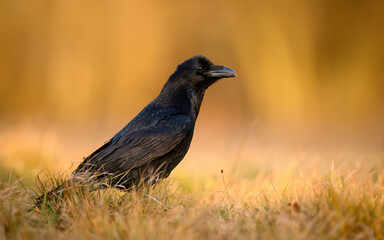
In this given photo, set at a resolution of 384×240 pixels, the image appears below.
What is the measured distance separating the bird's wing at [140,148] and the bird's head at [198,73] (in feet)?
2.22

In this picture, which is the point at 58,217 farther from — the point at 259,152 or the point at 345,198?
the point at 259,152

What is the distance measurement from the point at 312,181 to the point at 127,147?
1938 mm

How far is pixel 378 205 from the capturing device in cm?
273

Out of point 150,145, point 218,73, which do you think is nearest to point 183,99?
point 218,73

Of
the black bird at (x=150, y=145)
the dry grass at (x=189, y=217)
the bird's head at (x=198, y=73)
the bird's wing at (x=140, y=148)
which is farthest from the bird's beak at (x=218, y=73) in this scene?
the dry grass at (x=189, y=217)

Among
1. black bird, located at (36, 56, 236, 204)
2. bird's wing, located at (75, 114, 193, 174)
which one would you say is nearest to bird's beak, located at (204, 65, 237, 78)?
black bird, located at (36, 56, 236, 204)

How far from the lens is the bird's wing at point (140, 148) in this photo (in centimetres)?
409

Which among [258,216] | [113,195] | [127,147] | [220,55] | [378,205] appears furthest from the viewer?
[220,55]

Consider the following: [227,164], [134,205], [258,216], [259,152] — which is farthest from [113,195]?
[259,152]

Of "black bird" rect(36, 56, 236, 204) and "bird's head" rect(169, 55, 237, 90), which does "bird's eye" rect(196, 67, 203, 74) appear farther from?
"black bird" rect(36, 56, 236, 204)

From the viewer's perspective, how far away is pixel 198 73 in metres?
4.76

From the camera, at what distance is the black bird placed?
409 centimetres

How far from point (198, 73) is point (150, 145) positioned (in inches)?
46.3

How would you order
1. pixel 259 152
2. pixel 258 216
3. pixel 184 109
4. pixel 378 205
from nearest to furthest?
pixel 378 205, pixel 258 216, pixel 184 109, pixel 259 152
